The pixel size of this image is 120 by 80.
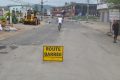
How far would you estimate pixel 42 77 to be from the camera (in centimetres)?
1223

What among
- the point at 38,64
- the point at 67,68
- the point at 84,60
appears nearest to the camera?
the point at 67,68

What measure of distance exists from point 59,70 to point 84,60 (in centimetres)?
338

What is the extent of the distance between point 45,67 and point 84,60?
2974 mm

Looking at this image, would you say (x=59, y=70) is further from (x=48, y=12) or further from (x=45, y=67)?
(x=48, y=12)

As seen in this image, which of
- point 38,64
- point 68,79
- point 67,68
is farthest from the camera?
point 38,64

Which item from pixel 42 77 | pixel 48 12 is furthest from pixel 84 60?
pixel 48 12

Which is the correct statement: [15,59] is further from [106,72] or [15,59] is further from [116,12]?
[116,12]

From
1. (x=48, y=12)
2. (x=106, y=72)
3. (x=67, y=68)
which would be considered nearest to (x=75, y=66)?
(x=67, y=68)

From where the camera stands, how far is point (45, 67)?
14625 millimetres

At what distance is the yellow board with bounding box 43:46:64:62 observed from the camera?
15625 millimetres

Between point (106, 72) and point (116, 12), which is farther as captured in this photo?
point (116, 12)

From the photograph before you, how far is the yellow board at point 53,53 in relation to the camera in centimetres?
1562

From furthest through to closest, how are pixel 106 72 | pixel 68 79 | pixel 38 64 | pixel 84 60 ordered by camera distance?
1. pixel 84 60
2. pixel 38 64
3. pixel 106 72
4. pixel 68 79

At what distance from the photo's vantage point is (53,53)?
15805 mm
